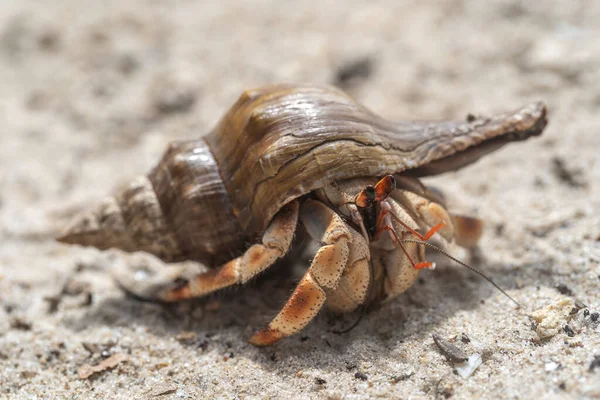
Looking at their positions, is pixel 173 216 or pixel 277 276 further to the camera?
pixel 277 276

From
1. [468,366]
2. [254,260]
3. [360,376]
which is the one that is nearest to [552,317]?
[468,366]

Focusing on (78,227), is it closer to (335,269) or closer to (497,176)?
(335,269)

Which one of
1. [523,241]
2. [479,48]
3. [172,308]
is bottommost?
[172,308]

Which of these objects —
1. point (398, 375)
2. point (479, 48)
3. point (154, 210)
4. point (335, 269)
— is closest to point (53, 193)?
point (154, 210)

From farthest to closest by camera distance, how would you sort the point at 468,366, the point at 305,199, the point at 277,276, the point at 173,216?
the point at 277,276 < the point at 173,216 < the point at 305,199 < the point at 468,366

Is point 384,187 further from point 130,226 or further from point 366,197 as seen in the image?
point 130,226

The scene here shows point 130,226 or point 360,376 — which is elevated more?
point 130,226

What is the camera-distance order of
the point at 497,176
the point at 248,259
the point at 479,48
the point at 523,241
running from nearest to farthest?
the point at 248,259, the point at 523,241, the point at 497,176, the point at 479,48

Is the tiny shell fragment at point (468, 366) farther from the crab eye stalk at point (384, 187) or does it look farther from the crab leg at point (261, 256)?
the crab leg at point (261, 256)
